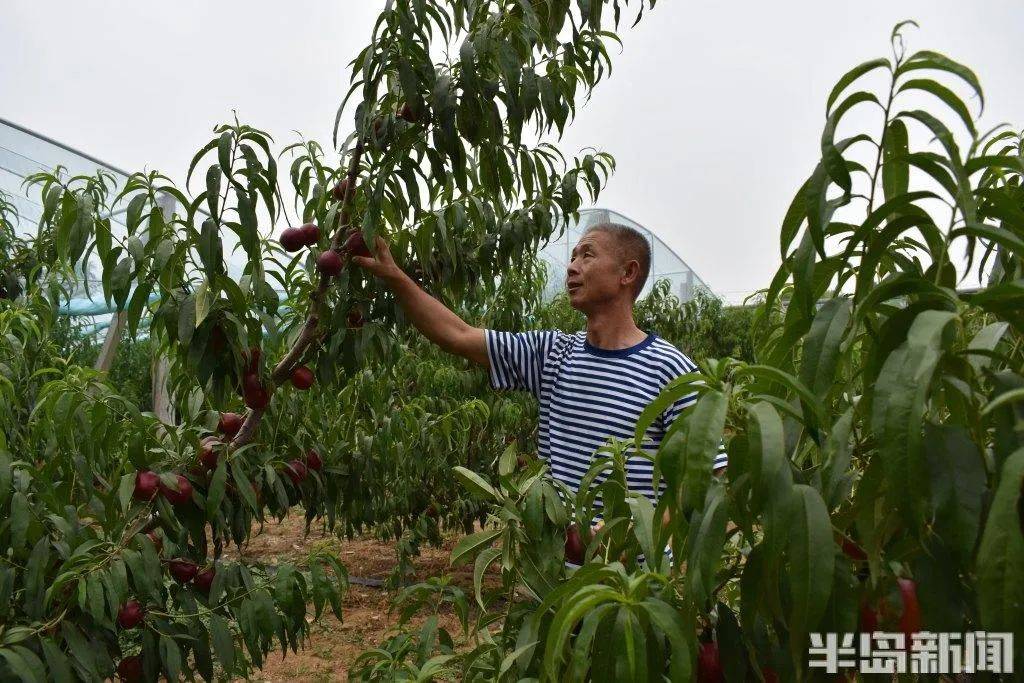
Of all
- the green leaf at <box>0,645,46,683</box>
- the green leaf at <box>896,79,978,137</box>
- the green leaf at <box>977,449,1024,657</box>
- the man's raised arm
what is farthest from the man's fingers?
the green leaf at <box>977,449,1024,657</box>

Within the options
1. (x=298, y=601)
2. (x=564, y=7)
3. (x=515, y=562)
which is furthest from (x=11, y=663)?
(x=564, y=7)

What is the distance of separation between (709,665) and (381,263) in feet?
4.27

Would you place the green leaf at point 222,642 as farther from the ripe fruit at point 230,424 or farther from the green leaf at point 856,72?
the green leaf at point 856,72

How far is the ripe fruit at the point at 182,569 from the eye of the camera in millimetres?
1979

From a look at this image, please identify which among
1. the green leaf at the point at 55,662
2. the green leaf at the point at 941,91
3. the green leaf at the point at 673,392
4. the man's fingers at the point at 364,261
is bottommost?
the green leaf at the point at 55,662

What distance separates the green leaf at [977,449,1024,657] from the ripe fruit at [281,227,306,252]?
1661mm

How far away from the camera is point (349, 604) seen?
480cm

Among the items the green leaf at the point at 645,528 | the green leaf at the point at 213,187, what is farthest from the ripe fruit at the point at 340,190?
the green leaf at the point at 645,528

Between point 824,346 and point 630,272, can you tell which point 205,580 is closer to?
point 630,272

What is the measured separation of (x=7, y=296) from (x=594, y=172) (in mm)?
2960

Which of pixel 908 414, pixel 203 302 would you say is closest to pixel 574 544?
pixel 908 414

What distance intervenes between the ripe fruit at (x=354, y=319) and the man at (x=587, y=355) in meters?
0.11

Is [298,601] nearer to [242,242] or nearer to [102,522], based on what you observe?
[102,522]

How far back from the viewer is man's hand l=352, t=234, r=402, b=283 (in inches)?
75.3
